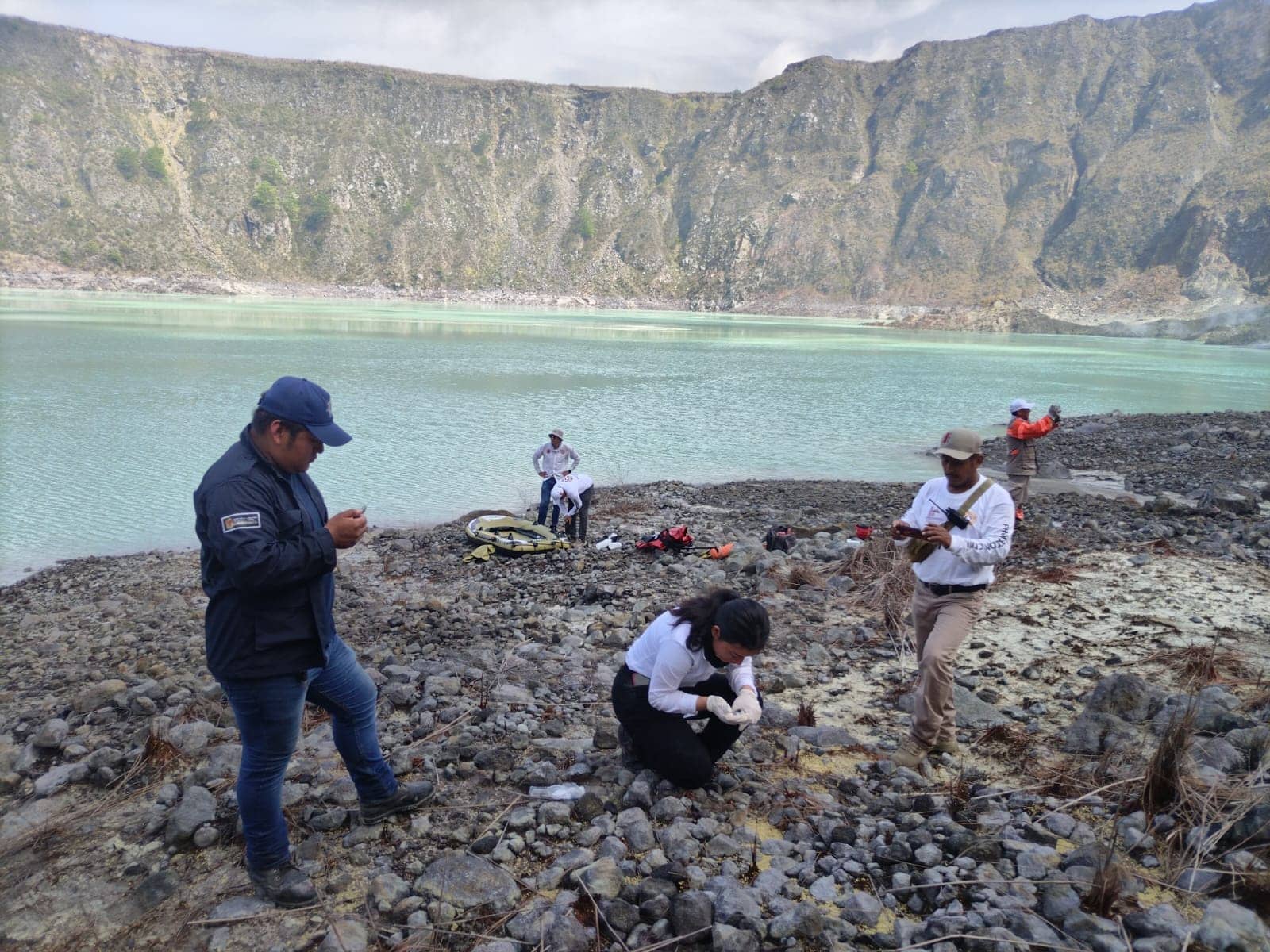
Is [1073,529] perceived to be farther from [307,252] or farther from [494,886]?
[307,252]

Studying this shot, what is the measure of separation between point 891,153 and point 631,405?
597 ft

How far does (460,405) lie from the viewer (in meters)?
28.4

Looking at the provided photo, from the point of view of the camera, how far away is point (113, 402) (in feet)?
85.0

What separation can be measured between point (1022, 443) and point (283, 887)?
10867 mm

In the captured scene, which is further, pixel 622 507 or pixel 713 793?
pixel 622 507

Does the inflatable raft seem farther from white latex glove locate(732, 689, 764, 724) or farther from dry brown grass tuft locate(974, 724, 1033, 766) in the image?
white latex glove locate(732, 689, 764, 724)

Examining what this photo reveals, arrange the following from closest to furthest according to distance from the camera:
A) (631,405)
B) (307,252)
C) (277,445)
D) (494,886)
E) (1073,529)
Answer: (277,445), (494,886), (1073,529), (631,405), (307,252)

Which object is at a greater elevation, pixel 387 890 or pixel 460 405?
pixel 387 890

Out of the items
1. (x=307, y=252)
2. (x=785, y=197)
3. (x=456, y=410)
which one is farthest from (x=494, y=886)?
(x=785, y=197)

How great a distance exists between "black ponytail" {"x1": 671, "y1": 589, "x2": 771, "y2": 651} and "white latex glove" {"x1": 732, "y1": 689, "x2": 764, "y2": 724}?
1.03ft

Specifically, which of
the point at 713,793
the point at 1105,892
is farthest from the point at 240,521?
the point at 1105,892

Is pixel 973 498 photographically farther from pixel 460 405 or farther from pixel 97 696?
pixel 460 405

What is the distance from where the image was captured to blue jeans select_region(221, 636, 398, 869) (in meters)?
3.18

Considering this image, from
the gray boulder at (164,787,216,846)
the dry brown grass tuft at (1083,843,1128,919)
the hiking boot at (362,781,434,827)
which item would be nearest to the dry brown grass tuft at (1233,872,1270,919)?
the dry brown grass tuft at (1083,843,1128,919)
